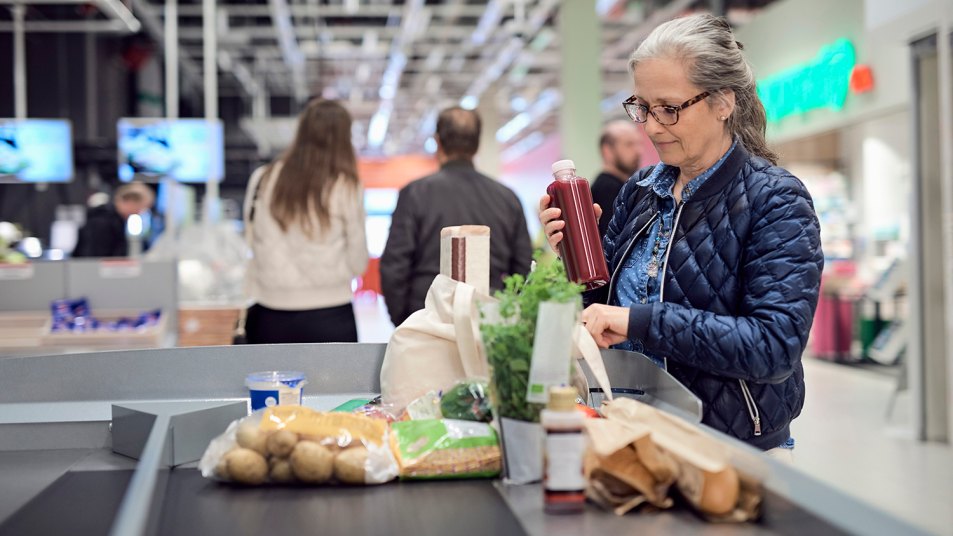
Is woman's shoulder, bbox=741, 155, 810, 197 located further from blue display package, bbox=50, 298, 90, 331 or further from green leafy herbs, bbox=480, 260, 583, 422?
blue display package, bbox=50, 298, 90, 331

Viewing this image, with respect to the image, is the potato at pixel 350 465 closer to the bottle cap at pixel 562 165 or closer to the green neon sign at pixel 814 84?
the bottle cap at pixel 562 165

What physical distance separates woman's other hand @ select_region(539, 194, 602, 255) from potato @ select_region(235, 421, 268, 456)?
2.12 feet

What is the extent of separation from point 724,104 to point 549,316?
72 centimetres

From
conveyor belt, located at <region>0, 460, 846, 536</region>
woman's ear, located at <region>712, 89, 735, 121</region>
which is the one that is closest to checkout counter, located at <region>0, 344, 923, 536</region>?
conveyor belt, located at <region>0, 460, 846, 536</region>

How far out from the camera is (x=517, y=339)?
149 centimetres

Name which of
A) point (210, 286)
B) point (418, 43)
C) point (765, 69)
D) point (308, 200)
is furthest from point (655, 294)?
point (418, 43)

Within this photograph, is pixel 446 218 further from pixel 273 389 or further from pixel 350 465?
pixel 350 465

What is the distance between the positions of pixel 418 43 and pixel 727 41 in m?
14.3

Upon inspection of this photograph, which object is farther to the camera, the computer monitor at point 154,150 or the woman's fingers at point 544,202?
the computer monitor at point 154,150

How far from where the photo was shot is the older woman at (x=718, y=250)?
176 centimetres

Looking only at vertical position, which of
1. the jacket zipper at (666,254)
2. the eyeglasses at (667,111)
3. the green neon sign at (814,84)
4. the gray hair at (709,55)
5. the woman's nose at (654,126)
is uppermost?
the green neon sign at (814,84)

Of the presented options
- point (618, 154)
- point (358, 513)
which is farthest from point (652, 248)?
point (618, 154)

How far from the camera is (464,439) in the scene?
64.7 inches

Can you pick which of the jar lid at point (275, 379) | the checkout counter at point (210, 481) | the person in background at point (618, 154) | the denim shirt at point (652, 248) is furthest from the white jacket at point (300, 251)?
the denim shirt at point (652, 248)
